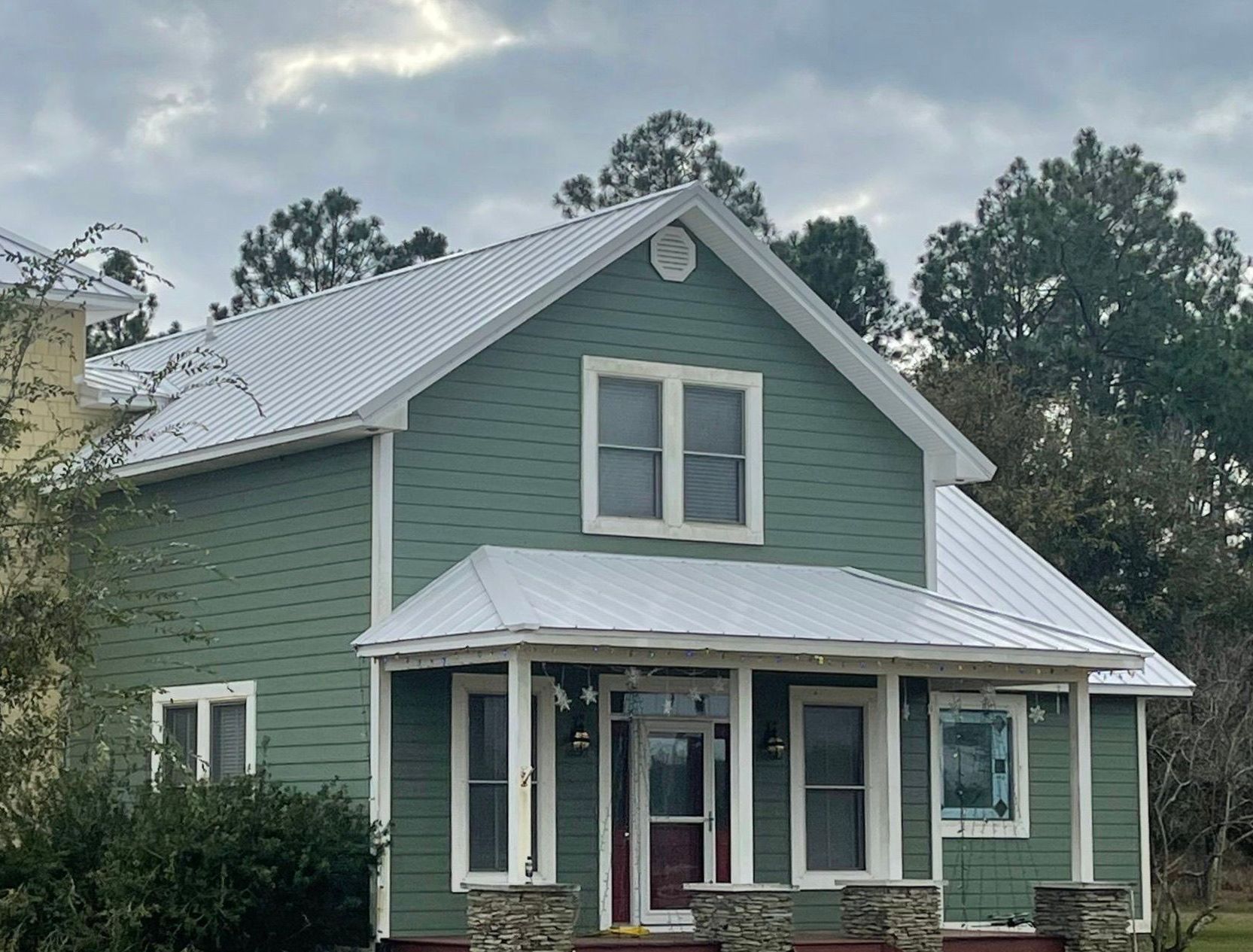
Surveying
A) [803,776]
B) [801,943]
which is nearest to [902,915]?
[801,943]

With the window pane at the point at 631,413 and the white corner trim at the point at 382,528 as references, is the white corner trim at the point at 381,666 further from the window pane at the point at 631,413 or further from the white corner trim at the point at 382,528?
the window pane at the point at 631,413

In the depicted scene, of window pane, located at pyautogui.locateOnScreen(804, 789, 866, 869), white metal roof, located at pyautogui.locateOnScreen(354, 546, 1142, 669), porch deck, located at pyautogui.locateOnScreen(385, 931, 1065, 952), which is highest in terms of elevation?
white metal roof, located at pyautogui.locateOnScreen(354, 546, 1142, 669)

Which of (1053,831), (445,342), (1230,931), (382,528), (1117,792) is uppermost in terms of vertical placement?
(445,342)

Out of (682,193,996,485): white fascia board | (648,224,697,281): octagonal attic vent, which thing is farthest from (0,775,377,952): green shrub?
(682,193,996,485): white fascia board

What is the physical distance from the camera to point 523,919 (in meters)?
16.9

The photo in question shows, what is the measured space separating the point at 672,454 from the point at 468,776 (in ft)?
11.8

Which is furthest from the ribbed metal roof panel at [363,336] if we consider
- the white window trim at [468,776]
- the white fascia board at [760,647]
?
the white window trim at [468,776]

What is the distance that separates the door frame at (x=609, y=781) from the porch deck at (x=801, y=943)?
54 cm

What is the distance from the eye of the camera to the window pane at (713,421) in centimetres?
2081

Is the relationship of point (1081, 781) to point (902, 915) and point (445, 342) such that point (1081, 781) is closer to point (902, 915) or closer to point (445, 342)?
point (902, 915)

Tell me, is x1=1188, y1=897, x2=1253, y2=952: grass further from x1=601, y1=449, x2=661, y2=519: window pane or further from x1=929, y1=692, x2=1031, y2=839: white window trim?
x1=601, y1=449, x2=661, y2=519: window pane

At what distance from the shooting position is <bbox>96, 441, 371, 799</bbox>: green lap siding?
62.6 ft

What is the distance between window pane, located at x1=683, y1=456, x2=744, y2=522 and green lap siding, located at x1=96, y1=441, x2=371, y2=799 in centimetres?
323

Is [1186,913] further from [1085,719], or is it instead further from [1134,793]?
[1085,719]
